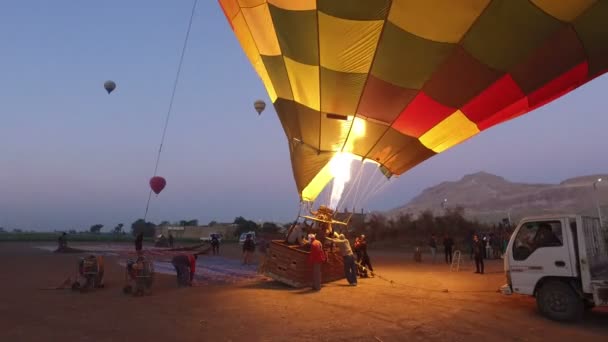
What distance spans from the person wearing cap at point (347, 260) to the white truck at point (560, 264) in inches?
131

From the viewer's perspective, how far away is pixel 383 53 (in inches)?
324

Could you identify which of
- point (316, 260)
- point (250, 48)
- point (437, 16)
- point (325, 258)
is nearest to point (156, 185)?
point (250, 48)

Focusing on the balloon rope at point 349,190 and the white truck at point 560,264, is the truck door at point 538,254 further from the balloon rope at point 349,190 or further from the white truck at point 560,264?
the balloon rope at point 349,190

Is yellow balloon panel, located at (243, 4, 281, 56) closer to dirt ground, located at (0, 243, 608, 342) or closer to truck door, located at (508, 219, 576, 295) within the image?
dirt ground, located at (0, 243, 608, 342)

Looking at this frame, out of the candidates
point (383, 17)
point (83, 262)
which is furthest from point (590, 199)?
point (83, 262)

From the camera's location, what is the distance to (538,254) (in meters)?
7.14

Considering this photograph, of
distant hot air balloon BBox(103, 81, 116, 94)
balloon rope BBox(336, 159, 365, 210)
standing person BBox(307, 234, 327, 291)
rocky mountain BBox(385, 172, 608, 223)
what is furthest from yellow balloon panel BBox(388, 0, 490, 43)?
rocky mountain BBox(385, 172, 608, 223)

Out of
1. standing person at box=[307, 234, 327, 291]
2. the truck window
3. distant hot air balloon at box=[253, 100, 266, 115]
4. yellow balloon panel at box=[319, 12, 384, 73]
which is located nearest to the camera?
the truck window

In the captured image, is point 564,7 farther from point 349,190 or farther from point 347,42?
point 349,190

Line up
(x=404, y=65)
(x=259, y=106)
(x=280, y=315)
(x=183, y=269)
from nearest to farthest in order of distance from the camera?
1. (x=280, y=315)
2. (x=404, y=65)
3. (x=183, y=269)
4. (x=259, y=106)

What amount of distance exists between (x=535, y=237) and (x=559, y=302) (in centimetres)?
102

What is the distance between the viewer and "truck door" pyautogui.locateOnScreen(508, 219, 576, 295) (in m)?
6.90

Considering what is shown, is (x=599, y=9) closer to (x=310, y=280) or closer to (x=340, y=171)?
(x=340, y=171)

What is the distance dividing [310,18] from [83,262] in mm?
6487
